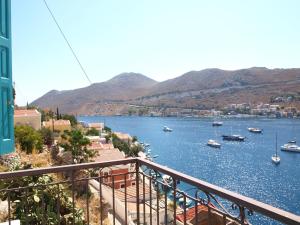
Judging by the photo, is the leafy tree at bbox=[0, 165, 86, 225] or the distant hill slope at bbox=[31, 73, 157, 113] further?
the distant hill slope at bbox=[31, 73, 157, 113]

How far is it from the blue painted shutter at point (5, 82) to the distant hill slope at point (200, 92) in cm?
10679

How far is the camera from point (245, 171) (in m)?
30.7

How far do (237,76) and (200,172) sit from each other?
109 metres

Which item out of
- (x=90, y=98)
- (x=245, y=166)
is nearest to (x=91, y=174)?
(x=245, y=166)

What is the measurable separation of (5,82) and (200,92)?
129317 mm

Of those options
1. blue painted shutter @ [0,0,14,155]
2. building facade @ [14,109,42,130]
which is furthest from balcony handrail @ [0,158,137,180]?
building facade @ [14,109,42,130]

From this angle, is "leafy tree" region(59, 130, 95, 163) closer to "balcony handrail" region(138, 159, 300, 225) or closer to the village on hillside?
the village on hillside

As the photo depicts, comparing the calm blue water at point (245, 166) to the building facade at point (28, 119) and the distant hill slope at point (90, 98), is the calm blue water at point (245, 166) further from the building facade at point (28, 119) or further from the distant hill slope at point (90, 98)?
the distant hill slope at point (90, 98)

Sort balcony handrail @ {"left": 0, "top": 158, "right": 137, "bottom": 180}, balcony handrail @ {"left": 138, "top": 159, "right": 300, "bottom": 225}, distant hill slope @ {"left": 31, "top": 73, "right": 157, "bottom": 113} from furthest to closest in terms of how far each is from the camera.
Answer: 1. distant hill slope @ {"left": 31, "top": 73, "right": 157, "bottom": 113}
2. balcony handrail @ {"left": 0, "top": 158, "right": 137, "bottom": 180}
3. balcony handrail @ {"left": 138, "top": 159, "right": 300, "bottom": 225}

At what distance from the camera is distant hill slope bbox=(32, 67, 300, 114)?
112000mm

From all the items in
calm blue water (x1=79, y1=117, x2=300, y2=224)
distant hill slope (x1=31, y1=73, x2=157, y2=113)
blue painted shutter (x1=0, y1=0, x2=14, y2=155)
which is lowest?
calm blue water (x1=79, y1=117, x2=300, y2=224)

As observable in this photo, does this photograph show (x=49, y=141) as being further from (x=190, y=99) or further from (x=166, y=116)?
(x=190, y=99)

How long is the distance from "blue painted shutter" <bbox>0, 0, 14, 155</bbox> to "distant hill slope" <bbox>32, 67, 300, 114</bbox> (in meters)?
107

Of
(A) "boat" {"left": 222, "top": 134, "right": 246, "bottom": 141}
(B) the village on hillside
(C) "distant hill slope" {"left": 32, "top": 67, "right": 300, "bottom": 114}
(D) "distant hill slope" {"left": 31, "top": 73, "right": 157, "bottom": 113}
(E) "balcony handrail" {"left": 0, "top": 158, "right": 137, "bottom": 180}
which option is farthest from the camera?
(D) "distant hill slope" {"left": 31, "top": 73, "right": 157, "bottom": 113}
